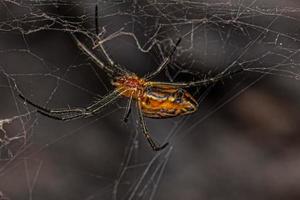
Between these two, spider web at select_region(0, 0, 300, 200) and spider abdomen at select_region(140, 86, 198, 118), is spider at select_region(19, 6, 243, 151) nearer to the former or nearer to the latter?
spider abdomen at select_region(140, 86, 198, 118)

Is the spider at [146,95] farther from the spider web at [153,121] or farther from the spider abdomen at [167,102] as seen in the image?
the spider web at [153,121]

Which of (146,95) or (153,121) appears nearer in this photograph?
(146,95)

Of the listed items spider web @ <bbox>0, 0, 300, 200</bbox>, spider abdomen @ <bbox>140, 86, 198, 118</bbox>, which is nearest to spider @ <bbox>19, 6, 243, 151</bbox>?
spider abdomen @ <bbox>140, 86, 198, 118</bbox>

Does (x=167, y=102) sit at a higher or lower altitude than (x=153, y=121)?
higher

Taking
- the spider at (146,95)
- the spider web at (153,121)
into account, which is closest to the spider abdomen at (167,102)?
the spider at (146,95)

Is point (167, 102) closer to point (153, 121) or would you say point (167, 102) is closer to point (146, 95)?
point (146, 95)

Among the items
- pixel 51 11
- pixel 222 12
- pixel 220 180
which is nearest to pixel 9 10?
pixel 51 11

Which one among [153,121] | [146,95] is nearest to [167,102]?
[146,95]
